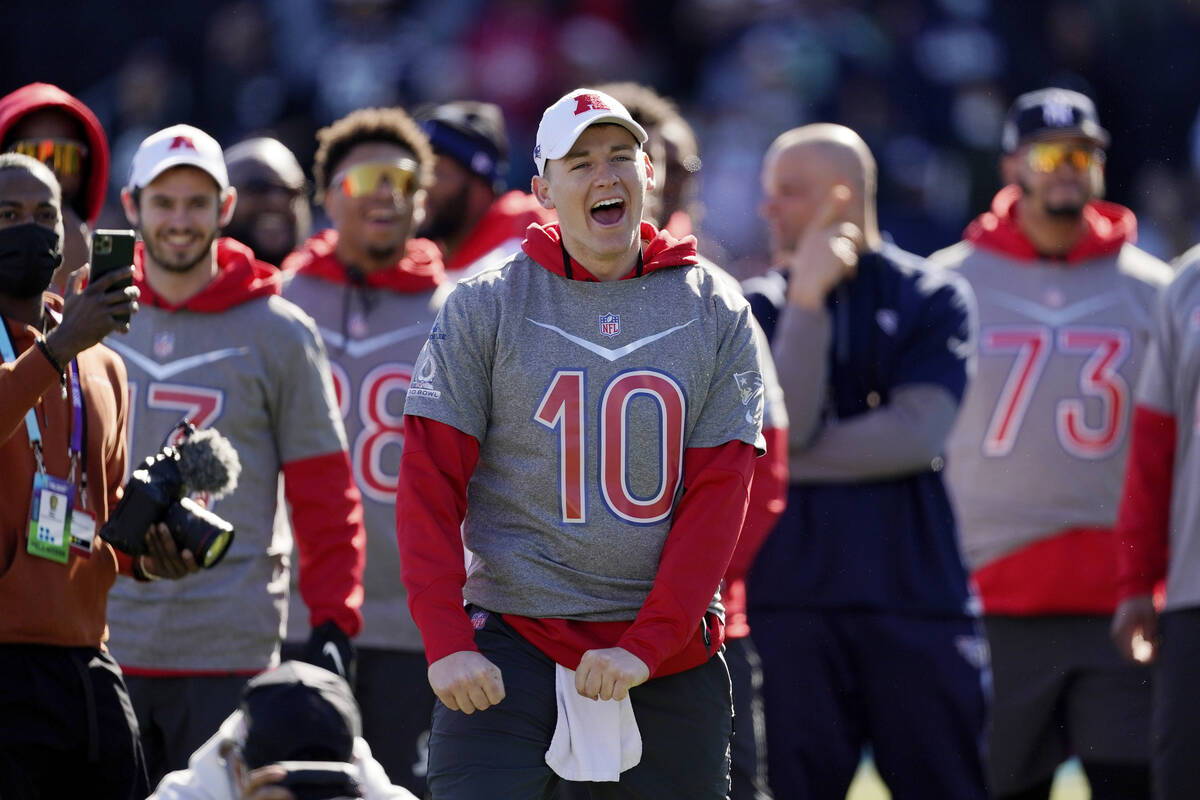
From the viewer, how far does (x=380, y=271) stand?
7.31 m

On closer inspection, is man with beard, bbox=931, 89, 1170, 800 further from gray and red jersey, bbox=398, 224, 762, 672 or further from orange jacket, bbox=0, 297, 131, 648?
Answer: orange jacket, bbox=0, 297, 131, 648

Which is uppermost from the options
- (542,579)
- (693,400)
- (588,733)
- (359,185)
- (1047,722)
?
(359,185)

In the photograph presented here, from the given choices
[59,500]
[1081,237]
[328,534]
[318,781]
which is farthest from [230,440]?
[1081,237]

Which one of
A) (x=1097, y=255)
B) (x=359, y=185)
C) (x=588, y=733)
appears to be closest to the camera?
(x=588, y=733)

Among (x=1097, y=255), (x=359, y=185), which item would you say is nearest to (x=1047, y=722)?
(x=1097, y=255)

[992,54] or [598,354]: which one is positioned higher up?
[992,54]

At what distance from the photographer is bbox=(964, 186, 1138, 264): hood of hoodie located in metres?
8.14

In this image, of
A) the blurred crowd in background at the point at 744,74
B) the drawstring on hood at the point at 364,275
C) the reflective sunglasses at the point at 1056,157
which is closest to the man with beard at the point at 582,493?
the drawstring on hood at the point at 364,275

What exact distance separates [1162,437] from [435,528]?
10.0 ft

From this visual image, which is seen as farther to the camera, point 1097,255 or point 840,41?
point 840,41

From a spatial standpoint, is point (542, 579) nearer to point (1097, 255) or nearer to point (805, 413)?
point (805, 413)

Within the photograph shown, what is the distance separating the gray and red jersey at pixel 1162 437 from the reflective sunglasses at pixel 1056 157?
5.46 feet

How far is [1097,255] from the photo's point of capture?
26.7ft

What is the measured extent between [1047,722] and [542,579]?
3.64 meters
